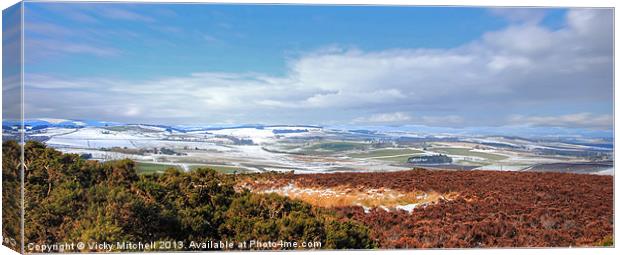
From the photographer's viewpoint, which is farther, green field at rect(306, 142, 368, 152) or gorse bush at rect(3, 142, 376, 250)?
green field at rect(306, 142, 368, 152)

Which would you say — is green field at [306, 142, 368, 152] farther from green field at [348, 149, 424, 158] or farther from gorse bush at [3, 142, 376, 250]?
gorse bush at [3, 142, 376, 250]

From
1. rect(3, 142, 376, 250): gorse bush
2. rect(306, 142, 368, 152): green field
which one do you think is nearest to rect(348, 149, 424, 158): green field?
rect(306, 142, 368, 152): green field

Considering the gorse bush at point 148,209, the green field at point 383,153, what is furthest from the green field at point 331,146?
the gorse bush at point 148,209

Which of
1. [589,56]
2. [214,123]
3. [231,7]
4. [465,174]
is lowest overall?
[465,174]

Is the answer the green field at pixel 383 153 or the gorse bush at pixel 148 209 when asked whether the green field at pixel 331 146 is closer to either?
the green field at pixel 383 153

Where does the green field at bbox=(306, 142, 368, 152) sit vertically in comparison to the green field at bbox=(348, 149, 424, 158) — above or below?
above

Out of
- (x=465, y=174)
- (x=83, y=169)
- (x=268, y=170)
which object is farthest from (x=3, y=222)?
(x=465, y=174)

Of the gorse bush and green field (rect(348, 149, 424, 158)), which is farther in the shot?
green field (rect(348, 149, 424, 158))

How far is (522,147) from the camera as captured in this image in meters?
10.8

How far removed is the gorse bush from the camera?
9633mm

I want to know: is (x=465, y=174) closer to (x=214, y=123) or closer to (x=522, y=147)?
(x=522, y=147)

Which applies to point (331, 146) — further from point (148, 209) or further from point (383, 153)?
point (148, 209)

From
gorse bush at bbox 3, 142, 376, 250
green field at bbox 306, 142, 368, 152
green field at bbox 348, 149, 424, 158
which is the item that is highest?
green field at bbox 306, 142, 368, 152

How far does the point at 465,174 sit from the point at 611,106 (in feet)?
8.61
